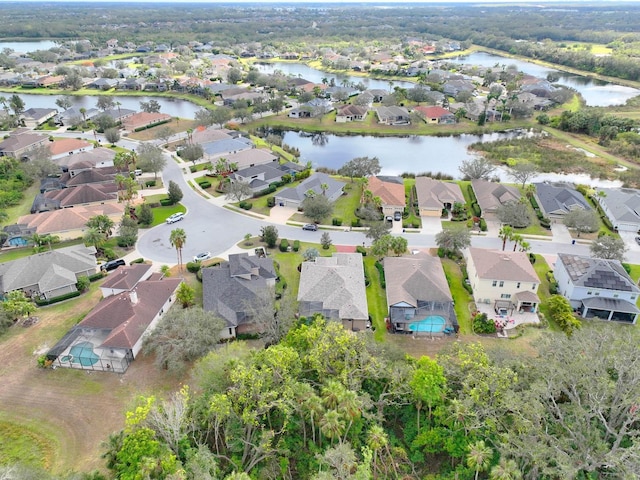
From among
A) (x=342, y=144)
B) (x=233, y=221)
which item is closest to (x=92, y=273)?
(x=233, y=221)

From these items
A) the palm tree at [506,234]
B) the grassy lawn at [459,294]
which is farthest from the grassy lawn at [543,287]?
the grassy lawn at [459,294]

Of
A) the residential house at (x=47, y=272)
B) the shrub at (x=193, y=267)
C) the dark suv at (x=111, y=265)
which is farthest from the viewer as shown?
the dark suv at (x=111, y=265)

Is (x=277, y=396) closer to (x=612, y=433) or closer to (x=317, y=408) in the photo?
(x=317, y=408)

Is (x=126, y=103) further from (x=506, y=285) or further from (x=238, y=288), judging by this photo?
(x=506, y=285)

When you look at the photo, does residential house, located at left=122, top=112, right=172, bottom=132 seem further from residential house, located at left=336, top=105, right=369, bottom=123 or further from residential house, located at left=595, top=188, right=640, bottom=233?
residential house, located at left=595, top=188, right=640, bottom=233

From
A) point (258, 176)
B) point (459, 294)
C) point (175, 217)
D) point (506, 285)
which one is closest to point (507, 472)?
point (506, 285)

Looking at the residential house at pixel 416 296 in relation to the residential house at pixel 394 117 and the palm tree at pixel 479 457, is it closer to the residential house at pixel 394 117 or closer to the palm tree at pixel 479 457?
the palm tree at pixel 479 457
